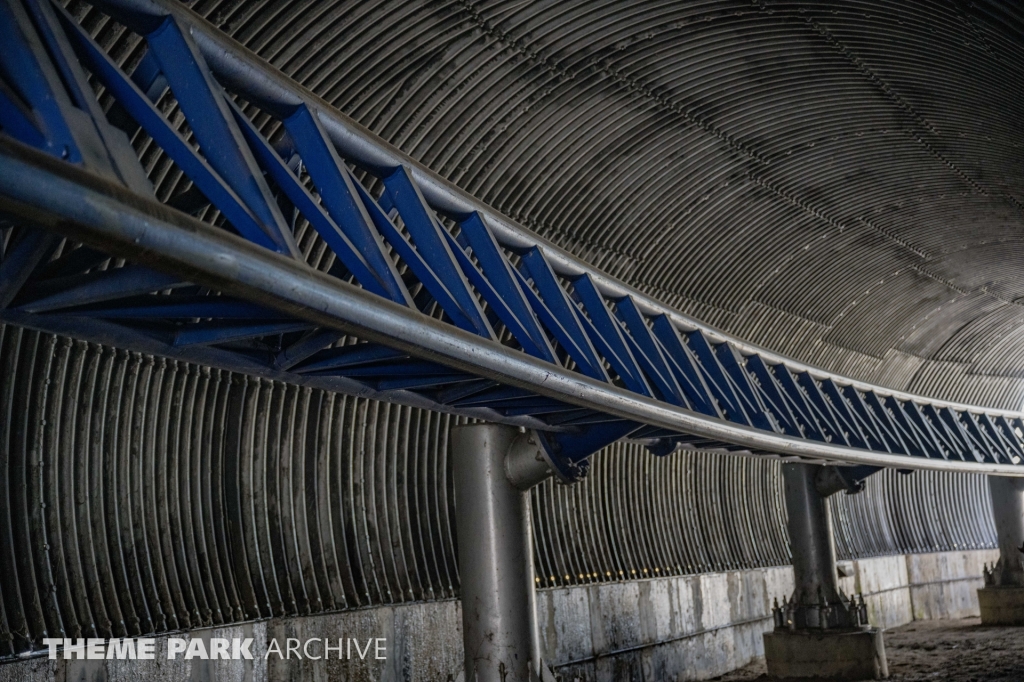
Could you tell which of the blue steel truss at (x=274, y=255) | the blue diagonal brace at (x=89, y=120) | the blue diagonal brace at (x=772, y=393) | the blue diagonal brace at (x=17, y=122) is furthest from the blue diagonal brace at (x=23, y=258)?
the blue diagonal brace at (x=772, y=393)

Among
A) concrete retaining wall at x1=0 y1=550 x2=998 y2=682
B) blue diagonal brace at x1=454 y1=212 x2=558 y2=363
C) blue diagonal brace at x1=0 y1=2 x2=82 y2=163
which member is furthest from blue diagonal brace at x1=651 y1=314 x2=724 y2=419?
blue diagonal brace at x1=0 y1=2 x2=82 y2=163

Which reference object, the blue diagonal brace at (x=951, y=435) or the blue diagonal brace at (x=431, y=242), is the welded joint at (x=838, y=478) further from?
the blue diagonal brace at (x=431, y=242)

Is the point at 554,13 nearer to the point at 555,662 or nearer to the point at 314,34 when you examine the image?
the point at 314,34

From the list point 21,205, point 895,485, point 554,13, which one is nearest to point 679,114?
point 554,13

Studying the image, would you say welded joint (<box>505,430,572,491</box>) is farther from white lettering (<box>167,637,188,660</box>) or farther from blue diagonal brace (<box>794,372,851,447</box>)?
blue diagonal brace (<box>794,372,851,447</box>)

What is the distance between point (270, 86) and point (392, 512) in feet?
26.3

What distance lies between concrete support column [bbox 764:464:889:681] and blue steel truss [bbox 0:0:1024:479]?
6.77 meters

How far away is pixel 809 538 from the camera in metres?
17.9

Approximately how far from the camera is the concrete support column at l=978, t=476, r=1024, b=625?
2509 cm

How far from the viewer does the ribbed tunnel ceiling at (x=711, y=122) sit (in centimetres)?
Result: 1096

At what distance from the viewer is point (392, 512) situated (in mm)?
13305

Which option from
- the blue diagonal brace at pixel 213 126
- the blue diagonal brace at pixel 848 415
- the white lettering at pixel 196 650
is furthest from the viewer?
the blue diagonal brace at pixel 848 415

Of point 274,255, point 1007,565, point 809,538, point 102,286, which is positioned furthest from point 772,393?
point 1007,565

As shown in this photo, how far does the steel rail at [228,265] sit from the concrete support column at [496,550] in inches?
62.0
